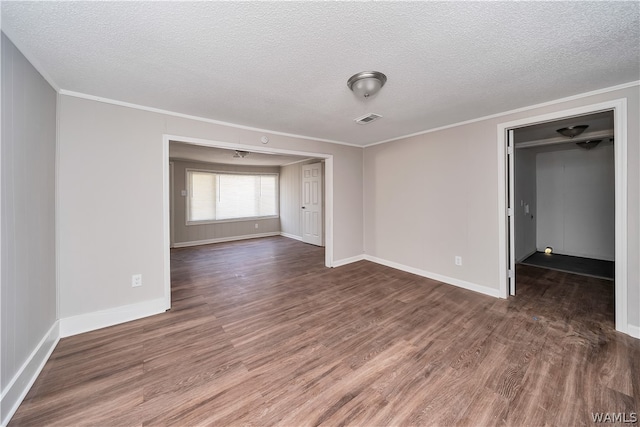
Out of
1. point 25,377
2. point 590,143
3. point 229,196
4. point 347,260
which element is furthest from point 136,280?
point 590,143

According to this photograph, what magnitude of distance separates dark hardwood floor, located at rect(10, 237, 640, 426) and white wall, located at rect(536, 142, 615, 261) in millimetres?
2323

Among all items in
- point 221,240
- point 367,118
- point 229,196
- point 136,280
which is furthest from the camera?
point 229,196

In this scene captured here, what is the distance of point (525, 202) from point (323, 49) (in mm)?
5571

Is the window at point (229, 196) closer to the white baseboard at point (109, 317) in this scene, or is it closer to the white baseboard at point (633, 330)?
the white baseboard at point (109, 317)

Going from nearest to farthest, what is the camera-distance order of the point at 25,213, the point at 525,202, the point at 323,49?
the point at 323,49, the point at 25,213, the point at 525,202

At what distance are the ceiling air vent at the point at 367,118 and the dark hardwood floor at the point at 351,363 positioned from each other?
2.38 metres

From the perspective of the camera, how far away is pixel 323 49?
1672 mm

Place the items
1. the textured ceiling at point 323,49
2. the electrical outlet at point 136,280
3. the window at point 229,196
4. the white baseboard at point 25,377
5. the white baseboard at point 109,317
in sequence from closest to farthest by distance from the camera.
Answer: the textured ceiling at point 323,49, the white baseboard at point 25,377, the white baseboard at point 109,317, the electrical outlet at point 136,280, the window at point 229,196

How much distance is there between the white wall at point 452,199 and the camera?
90.9 inches

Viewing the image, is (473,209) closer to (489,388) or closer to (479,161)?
(479,161)

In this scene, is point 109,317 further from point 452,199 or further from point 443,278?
point 452,199

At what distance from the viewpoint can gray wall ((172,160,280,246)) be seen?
6598 millimetres

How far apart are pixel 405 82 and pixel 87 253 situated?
11.7 feet

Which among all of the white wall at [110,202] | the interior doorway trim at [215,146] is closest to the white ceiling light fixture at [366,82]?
the interior doorway trim at [215,146]
